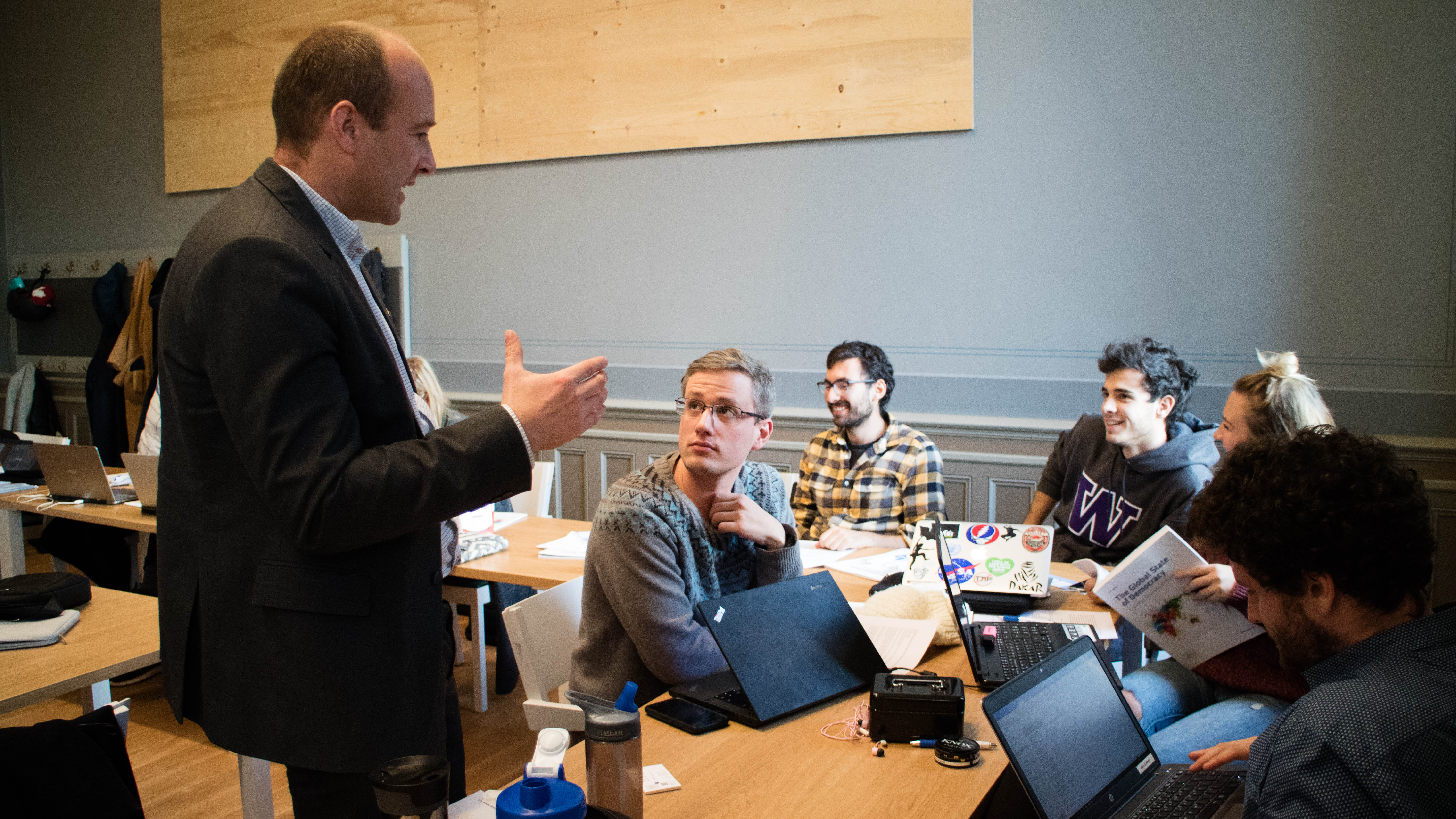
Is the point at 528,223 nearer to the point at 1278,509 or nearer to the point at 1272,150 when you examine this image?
the point at 1272,150

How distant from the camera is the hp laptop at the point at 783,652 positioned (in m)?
1.43

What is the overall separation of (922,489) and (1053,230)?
1.42 metres

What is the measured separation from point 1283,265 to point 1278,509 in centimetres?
281

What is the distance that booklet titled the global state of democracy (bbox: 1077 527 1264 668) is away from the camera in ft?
6.12

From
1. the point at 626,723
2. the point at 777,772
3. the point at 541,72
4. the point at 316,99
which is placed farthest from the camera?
the point at 541,72

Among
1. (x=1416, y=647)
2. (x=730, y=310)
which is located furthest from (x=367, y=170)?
(x=730, y=310)

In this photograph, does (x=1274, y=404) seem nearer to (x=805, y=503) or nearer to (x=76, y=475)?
(x=805, y=503)

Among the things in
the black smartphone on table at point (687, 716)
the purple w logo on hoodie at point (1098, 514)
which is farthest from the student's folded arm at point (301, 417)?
the purple w logo on hoodie at point (1098, 514)

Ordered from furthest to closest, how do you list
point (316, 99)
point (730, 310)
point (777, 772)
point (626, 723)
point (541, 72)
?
1. point (541, 72)
2. point (730, 310)
3. point (777, 772)
4. point (316, 99)
5. point (626, 723)

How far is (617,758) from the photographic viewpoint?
105 cm

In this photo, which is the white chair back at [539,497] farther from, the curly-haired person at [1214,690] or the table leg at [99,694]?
the curly-haired person at [1214,690]

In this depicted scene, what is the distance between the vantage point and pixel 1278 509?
1221 millimetres

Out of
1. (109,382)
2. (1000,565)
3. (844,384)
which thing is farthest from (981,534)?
(109,382)

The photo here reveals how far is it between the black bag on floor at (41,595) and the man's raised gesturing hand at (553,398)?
4.78 ft
